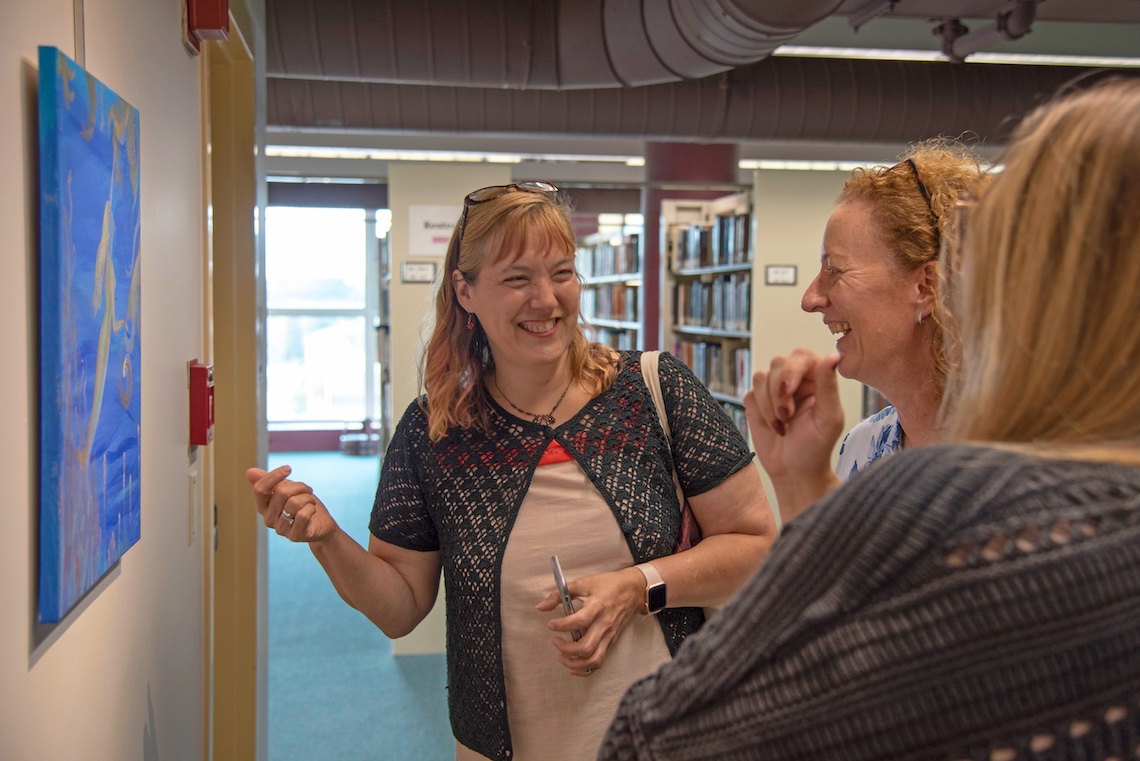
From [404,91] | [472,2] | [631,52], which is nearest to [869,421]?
[631,52]

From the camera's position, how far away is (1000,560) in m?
0.62

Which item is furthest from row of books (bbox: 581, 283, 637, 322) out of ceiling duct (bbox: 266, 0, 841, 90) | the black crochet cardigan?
the black crochet cardigan

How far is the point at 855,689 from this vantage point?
0.65 meters

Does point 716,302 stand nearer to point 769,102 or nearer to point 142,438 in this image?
point 769,102

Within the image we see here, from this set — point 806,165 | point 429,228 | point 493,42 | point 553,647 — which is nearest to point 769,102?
point 806,165

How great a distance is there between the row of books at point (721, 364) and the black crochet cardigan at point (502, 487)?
14.3 ft

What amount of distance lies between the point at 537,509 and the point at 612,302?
6.95 m

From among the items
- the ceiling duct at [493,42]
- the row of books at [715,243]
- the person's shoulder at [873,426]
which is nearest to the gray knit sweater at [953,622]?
the person's shoulder at [873,426]

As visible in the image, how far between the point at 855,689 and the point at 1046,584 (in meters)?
0.15

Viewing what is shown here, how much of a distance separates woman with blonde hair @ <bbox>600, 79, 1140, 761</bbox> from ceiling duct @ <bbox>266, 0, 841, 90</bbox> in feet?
8.78

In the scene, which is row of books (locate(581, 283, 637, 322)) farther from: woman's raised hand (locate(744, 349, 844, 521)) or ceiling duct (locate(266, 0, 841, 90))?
woman's raised hand (locate(744, 349, 844, 521))

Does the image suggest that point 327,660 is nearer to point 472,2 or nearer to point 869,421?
point 472,2

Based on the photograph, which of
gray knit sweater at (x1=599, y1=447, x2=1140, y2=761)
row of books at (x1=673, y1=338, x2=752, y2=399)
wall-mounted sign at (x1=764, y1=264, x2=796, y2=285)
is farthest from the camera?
row of books at (x1=673, y1=338, x2=752, y2=399)

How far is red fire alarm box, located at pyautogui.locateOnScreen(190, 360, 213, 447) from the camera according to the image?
174cm
